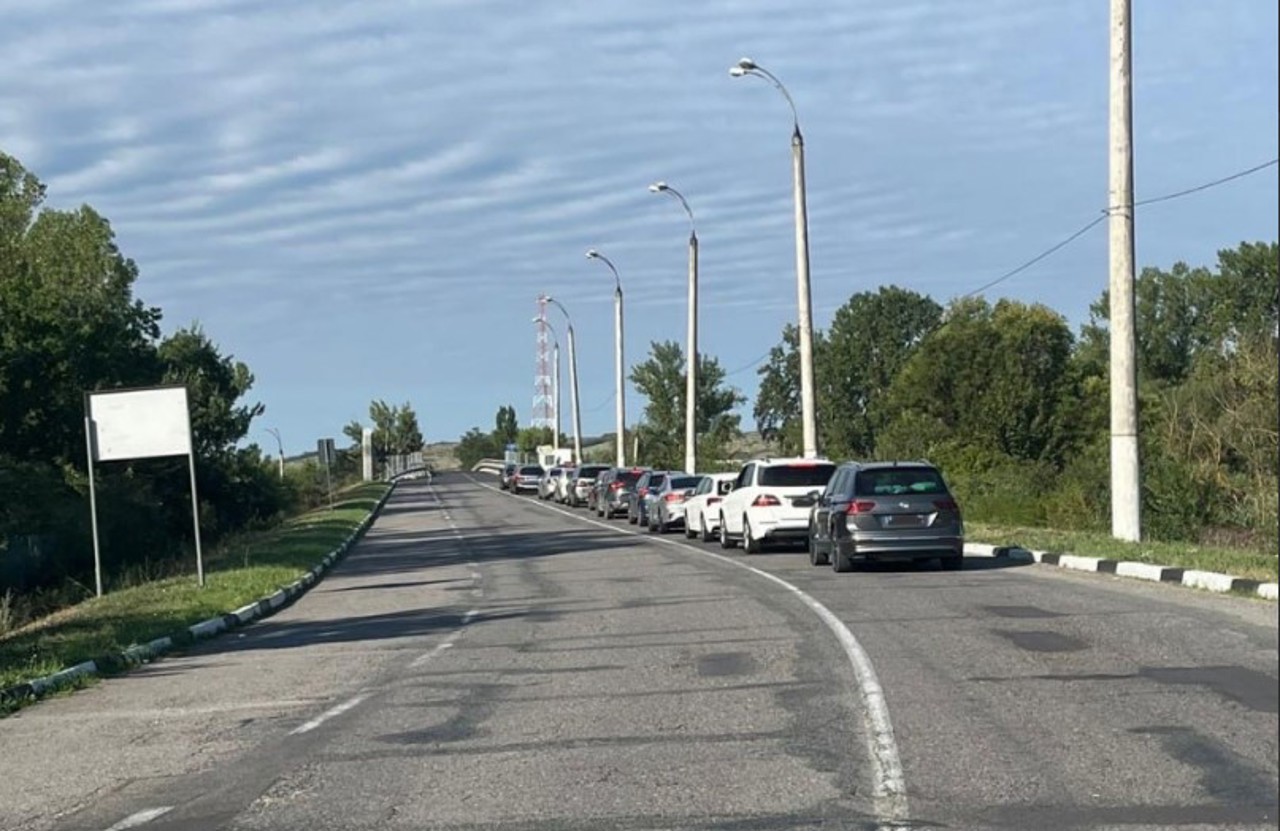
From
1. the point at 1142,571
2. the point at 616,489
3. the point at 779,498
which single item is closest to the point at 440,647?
the point at 1142,571

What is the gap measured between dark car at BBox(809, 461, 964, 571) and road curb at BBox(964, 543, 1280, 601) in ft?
4.87

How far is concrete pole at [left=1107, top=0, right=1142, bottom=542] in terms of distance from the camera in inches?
912

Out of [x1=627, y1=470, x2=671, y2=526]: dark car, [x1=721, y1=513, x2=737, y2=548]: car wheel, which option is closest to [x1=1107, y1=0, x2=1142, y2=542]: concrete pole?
[x1=721, y1=513, x2=737, y2=548]: car wheel

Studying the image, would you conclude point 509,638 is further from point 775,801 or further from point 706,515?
point 706,515

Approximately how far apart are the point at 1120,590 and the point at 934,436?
41.3 meters

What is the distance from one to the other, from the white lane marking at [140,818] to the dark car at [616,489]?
41.1 meters

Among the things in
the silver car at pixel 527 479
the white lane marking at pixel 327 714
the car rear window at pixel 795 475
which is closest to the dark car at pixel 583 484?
the silver car at pixel 527 479

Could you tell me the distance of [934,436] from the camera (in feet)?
193

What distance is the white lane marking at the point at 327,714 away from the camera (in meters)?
10.8

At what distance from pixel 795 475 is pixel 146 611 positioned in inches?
490

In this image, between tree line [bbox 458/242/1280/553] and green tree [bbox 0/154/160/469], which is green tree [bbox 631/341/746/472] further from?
green tree [bbox 0/154/160/469]

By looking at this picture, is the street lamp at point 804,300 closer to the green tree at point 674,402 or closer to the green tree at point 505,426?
the green tree at point 674,402

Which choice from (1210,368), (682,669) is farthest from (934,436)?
(682,669)

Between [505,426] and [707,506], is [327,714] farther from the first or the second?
[505,426]
